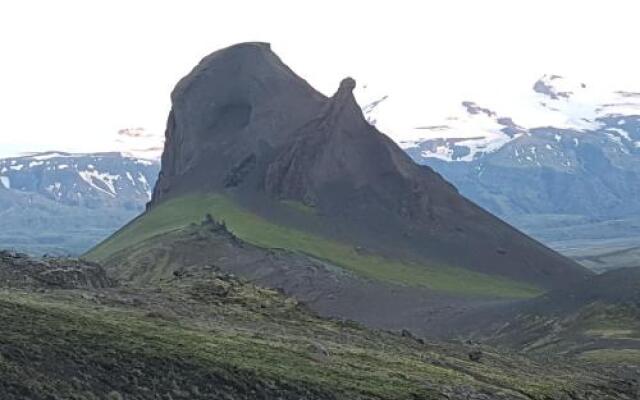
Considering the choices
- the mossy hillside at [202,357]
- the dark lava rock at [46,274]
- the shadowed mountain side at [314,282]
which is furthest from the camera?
the shadowed mountain side at [314,282]

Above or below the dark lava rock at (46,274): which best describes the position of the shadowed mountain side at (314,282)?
below

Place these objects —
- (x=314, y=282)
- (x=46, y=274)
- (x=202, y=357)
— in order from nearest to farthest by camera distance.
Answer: (x=202, y=357) → (x=46, y=274) → (x=314, y=282)

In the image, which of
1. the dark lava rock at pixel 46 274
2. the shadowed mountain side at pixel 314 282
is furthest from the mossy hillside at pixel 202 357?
the shadowed mountain side at pixel 314 282

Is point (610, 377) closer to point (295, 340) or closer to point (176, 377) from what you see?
point (295, 340)

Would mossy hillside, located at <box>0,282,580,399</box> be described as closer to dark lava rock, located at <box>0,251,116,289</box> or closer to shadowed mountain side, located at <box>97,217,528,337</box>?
dark lava rock, located at <box>0,251,116,289</box>

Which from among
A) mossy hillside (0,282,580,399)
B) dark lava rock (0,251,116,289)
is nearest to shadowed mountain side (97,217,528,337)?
dark lava rock (0,251,116,289)

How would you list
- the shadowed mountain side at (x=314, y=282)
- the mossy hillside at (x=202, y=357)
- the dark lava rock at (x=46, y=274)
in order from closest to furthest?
the mossy hillside at (x=202, y=357), the dark lava rock at (x=46, y=274), the shadowed mountain side at (x=314, y=282)

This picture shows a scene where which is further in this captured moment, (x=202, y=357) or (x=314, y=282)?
(x=314, y=282)

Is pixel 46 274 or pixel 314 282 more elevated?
pixel 46 274

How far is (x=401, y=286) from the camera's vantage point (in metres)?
198

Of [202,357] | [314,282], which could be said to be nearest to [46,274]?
[202,357]

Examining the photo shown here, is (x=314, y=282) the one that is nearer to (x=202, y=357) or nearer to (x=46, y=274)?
(x=46, y=274)

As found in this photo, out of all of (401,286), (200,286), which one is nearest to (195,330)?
(200,286)

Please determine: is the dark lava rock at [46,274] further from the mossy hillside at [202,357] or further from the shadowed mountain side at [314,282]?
the shadowed mountain side at [314,282]
